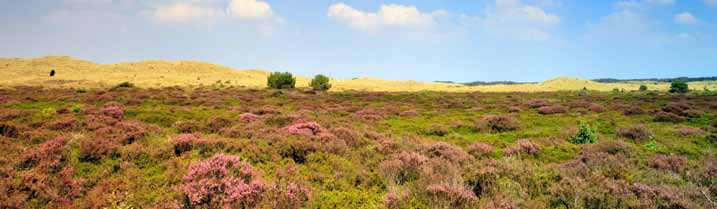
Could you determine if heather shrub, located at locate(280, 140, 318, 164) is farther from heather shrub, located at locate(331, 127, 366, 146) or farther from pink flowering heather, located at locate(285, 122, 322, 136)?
heather shrub, located at locate(331, 127, 366, 146)

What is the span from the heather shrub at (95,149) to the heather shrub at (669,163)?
1476 centimetres

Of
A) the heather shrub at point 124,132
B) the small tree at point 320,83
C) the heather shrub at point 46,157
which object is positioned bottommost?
the heather shrub at point 46,157

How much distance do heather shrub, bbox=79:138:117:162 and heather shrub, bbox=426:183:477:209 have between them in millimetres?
7756

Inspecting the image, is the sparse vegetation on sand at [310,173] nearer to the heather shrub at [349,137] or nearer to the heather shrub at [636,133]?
the heather shrub at [349,137]

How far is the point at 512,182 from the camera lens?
284 inches

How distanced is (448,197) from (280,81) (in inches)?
2149

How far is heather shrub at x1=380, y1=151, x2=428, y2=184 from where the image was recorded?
24.9 ft

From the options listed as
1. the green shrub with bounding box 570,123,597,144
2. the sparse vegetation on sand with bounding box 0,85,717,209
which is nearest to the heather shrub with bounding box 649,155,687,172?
the sparse vegetation on sand with bounding box 0,85,717,209

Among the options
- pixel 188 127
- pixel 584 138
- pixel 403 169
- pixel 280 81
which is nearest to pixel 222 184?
pixel 403 169

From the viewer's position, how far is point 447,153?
9.73 metres

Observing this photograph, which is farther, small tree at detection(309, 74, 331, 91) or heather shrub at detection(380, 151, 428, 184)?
small tree at detection(309, 74, 331, 91)

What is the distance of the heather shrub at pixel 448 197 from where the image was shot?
5812 millimetres

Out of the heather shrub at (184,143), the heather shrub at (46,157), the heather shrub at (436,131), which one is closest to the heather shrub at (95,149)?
the heather shrub at (46,157)

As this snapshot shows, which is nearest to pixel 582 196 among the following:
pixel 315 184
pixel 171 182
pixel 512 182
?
pixel 512 182
